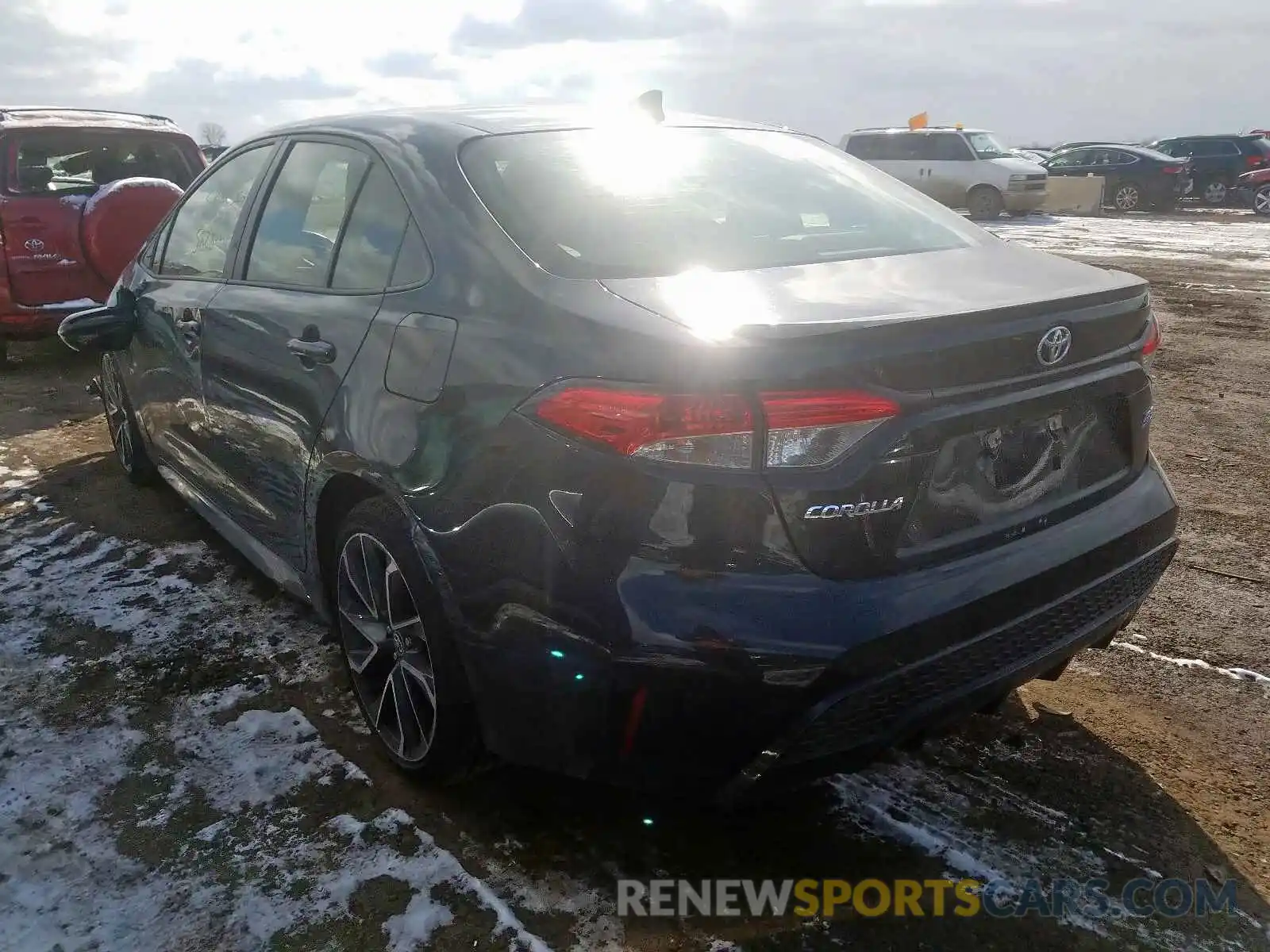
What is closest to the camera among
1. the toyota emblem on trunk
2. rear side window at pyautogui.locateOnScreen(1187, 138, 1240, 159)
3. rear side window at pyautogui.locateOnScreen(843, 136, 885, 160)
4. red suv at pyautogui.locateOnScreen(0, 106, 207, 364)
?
the toyota emblem on trunk

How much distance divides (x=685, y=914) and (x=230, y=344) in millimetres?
2134

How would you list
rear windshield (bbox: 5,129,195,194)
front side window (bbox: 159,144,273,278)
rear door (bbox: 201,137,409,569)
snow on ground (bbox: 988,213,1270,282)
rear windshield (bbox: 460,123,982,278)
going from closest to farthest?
rear windshield (bbox: 460,123,982,278)
rear door (bbox: 201,137,409,569)
front side window (bbox: 159,144,273,278)
rear windshield (bbox: 5,129,195,194)
snow on ground (bbox: 988,213,1270,282)

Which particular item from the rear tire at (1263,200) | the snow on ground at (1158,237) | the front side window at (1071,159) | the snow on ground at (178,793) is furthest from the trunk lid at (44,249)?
the rear tire at (1263,200)

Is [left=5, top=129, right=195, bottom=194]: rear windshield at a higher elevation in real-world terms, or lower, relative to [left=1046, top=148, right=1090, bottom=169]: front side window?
lower

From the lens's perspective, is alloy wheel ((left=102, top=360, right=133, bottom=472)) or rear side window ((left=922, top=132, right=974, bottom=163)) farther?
rear side window ((left=922, top=132, right=974, bottom=163))

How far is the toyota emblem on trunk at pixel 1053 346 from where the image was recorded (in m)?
2.00

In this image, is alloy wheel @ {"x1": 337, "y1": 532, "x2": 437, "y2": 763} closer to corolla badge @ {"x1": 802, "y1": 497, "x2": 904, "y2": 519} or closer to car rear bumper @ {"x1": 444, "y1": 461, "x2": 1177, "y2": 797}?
car rear bumper @ {"x1": 444, "y1": 461, "x2": 1177, "y2": 797}

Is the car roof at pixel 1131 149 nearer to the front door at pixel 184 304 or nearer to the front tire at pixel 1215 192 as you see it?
the front tire at pixel 1215 192

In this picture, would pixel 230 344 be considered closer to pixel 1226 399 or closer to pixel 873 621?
pixel 873 621

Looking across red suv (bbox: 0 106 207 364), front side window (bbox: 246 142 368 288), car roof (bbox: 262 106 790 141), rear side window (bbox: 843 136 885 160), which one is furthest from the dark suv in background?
front side window (bbox: 246 142 368 288)

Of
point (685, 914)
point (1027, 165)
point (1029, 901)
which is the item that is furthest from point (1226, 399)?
point (1027, 165)

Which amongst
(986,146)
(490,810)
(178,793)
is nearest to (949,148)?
(986,146)

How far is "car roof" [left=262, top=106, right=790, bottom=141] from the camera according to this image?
2.68m

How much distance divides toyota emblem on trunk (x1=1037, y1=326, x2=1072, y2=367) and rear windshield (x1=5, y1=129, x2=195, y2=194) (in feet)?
23.4
